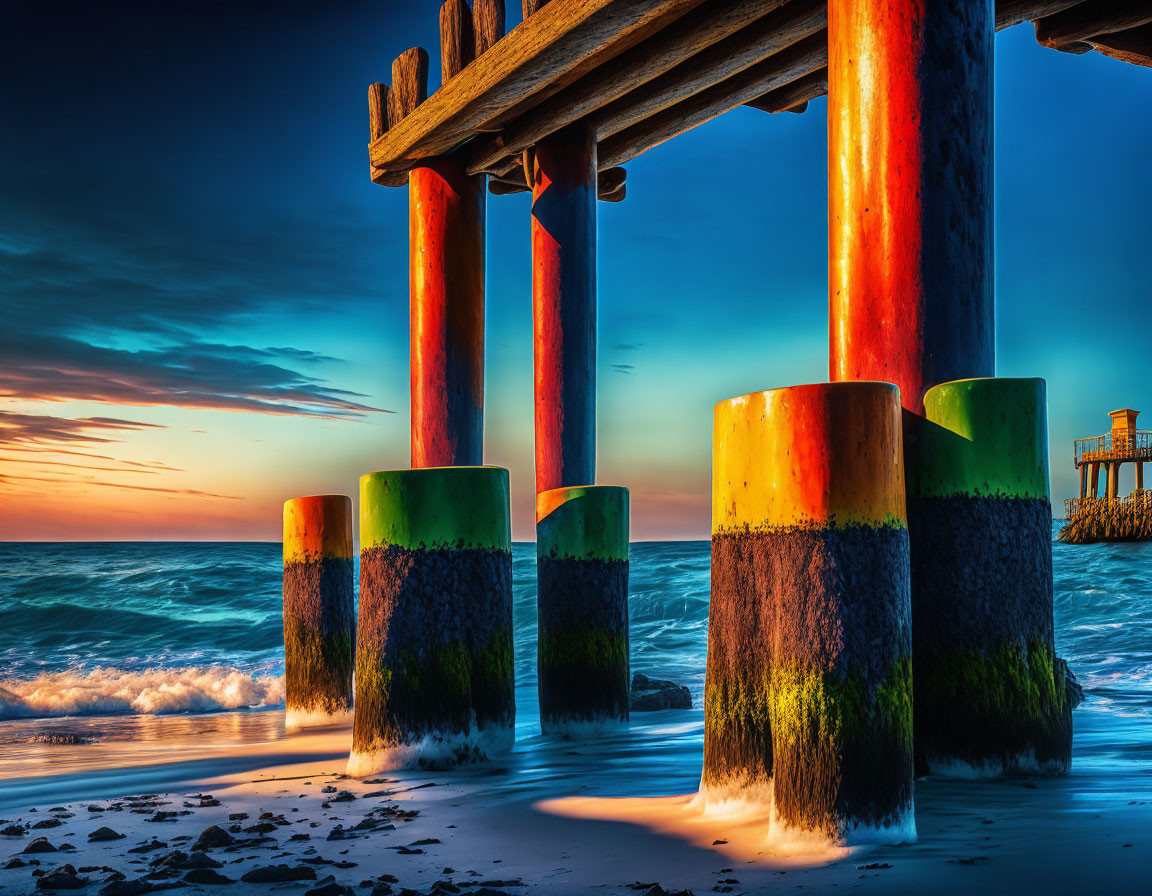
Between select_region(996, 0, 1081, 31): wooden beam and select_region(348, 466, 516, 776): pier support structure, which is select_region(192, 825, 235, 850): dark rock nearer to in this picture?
select_region(348, 466, 516, 776): pier support structure

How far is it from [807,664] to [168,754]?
179 inches

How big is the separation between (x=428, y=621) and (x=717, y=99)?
3.65m

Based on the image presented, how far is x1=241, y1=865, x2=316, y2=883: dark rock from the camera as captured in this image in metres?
2.77

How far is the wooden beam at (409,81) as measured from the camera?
628 cm

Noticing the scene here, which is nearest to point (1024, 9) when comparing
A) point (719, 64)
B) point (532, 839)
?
point (719, 64)

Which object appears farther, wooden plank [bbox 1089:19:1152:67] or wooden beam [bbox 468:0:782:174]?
wooden plank [bbox 1089:19:1152:67]

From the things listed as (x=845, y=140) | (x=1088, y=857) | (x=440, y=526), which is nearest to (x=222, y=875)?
(x=440, y=526)

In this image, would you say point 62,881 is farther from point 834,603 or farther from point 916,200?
point 916,200

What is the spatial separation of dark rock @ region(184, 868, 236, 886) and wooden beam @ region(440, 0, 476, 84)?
14.8 feet

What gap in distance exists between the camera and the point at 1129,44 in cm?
528

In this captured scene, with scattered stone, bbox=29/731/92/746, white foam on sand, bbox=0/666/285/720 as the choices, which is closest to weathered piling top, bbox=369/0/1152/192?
scattered stone, bbox=29/731/92/746

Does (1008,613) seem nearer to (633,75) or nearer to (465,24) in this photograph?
(633,75)

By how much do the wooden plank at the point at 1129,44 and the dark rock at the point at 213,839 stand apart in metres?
5.49

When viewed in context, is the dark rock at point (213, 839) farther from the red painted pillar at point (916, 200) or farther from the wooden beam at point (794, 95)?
the wooden beam at point (794, 95)
